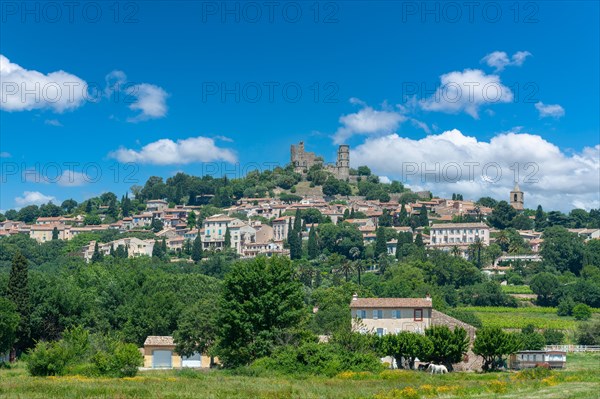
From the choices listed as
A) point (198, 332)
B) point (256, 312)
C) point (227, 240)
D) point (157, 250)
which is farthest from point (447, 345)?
point (227, 240)

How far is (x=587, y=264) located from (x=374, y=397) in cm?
9392

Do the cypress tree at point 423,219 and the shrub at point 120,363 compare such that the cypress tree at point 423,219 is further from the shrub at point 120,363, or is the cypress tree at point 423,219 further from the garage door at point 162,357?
the shrub at point 120,363

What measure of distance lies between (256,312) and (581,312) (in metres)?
53.0

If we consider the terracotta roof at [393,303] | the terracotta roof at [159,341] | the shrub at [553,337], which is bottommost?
the shrub at [553,337]

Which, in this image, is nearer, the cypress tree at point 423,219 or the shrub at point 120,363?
the shrub at point 120,363

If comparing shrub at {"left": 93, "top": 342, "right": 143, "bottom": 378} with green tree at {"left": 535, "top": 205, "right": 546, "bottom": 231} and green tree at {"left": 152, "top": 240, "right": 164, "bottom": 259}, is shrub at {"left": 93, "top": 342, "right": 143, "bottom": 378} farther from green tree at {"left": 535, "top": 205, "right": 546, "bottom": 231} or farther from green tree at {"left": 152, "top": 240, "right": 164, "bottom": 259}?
green tree at {"left": 535, "top": 205, "right": 546, "bottom": 231}

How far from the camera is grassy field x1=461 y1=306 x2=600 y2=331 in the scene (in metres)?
75.1

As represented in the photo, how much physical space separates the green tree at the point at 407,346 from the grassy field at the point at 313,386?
19.9 ft

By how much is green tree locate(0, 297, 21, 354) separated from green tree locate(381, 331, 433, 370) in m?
22.7

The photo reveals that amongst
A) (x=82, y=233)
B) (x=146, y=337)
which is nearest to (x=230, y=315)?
(x=146, y=337)

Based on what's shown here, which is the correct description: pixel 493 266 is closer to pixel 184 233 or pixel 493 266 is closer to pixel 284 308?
pixel 184 233

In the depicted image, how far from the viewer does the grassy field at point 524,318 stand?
7506cm

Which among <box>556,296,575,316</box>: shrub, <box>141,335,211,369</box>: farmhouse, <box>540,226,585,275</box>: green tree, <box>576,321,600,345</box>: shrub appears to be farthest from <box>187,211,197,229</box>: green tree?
<box>141,335,211,369</box>: farmhouse

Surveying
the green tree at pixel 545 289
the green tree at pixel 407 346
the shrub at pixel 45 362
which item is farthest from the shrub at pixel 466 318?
the shrub at pixel 45 362
